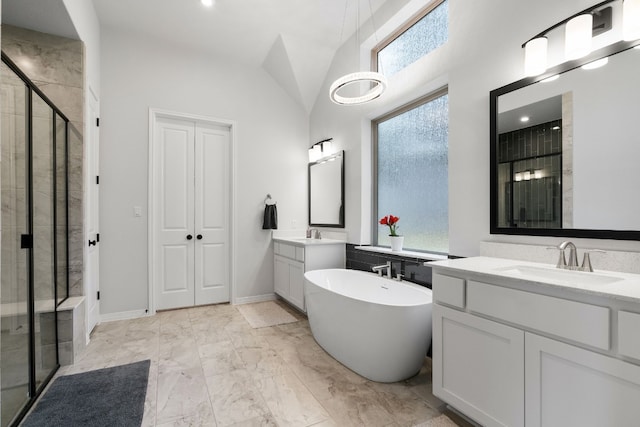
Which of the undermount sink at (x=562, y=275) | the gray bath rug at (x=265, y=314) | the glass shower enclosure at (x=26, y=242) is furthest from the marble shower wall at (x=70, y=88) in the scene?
the undermount sink at (x=562, y=275)

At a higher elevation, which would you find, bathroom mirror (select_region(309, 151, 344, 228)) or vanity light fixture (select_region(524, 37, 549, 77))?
vanity light fixture (select_region(524, 37, 549, 77))

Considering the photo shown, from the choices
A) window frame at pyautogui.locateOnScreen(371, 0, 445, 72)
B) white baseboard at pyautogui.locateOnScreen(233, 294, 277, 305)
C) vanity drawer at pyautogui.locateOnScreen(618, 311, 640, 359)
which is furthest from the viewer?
white baseboard at pyautogui.locateOnScreen(233, 294, 277, 305)

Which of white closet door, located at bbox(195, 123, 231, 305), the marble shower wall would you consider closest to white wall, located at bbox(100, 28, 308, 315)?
white closet door, located at bbox(195, 123, 231, 305)

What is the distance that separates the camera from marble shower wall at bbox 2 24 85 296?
7.95 feet

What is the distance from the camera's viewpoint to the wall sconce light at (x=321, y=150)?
12.7 ft

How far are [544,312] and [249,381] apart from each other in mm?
1841

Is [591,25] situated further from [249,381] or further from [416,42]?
[249,381]

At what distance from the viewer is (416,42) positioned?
285 cm

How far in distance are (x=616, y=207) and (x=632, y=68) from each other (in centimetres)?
64

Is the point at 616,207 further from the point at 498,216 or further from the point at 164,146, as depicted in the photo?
the point at 164,146

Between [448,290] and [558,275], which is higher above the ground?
[558,275]

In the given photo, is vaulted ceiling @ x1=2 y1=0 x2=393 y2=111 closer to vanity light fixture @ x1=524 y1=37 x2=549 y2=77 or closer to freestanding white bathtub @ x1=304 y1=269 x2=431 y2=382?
vanity light fixture @ x1=524 y1=37 x2=549 y2=77

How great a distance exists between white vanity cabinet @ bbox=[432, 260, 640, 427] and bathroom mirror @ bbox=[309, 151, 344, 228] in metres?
2.08

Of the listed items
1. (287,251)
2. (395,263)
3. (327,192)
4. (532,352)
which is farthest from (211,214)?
(532,352)
